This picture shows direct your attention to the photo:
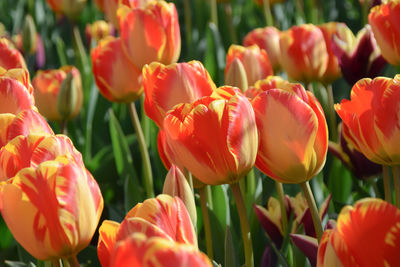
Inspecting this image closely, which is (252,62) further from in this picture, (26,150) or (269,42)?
(26,150)

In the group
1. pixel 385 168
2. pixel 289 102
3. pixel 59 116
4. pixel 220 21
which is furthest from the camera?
pixel 220 21

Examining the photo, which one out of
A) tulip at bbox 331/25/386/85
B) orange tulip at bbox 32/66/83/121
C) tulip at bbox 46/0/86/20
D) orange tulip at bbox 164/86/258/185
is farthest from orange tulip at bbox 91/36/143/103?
tulip at bbox 46/0/86/20

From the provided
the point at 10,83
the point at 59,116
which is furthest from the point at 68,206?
the point at 59,116

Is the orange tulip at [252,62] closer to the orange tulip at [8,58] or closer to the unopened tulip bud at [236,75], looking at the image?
the unopened tulip bud at [236,75]

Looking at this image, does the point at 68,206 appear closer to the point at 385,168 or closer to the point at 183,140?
the point at 183,140

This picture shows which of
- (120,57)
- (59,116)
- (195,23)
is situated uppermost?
(120,57)

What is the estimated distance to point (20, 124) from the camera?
0.72 m

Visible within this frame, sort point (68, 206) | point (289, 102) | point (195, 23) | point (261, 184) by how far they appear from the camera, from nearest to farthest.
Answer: point (68, 206), point (289, 102), point (261, 184), point (195, 23)

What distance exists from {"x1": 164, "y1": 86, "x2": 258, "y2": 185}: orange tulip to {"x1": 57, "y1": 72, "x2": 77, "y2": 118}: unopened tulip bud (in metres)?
0.63

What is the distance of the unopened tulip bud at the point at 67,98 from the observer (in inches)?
50.6

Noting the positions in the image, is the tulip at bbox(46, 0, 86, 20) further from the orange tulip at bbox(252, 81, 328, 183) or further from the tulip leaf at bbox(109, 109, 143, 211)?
the orange tulip at bbox(252, 81, 328, 183)

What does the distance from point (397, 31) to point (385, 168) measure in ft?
0.88

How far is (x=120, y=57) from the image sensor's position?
3.96 ft

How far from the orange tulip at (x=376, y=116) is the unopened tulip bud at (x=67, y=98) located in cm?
71
